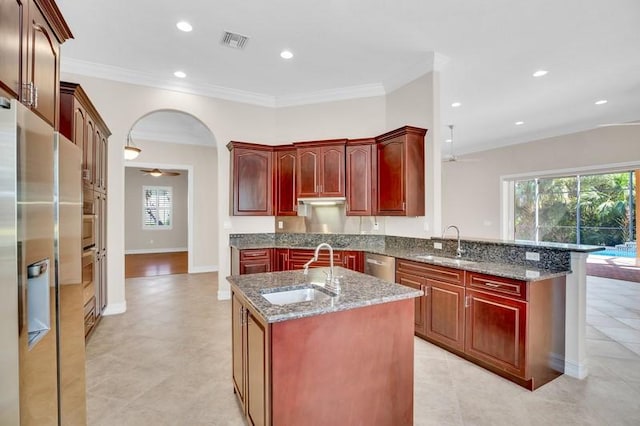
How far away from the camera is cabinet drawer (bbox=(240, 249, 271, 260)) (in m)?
4.47

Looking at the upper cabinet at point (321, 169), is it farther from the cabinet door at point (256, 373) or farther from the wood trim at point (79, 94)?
the cabinet door at point (256, 373)

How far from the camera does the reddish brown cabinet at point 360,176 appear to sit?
4434 mm

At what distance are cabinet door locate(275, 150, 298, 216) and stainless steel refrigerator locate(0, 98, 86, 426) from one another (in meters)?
3.16

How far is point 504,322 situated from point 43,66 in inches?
138

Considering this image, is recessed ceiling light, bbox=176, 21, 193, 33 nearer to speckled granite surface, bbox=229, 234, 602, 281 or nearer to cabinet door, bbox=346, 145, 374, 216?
cabinet door, bbox=346, 145, 374, 216

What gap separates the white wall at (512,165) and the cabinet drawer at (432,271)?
4.31m

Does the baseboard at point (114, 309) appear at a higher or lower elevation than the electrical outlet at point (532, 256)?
lower

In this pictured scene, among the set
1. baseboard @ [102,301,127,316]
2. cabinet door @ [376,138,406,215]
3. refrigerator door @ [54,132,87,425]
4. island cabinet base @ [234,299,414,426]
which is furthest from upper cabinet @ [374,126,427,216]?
baseboard @ [102,301,127,316]

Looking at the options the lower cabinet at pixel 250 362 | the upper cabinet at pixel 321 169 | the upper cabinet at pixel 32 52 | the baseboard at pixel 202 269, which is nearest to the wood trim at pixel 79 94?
the upper cabinet at pixel 32 52

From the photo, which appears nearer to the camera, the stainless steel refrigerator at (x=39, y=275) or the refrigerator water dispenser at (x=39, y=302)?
the stainless steel refrigerator at (x=39, y=275)

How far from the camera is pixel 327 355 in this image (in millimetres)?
1613

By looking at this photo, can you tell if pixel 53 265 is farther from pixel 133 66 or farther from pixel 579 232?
pixel 579 232

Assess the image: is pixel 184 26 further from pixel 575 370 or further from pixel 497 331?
pixel 575 370

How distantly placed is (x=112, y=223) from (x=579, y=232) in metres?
9.50
